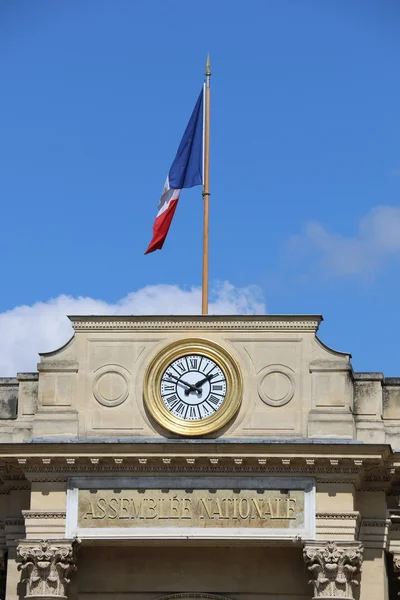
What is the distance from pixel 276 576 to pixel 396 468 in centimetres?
377

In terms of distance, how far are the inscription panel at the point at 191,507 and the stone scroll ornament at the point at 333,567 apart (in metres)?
0.50

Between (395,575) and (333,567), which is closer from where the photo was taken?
(333,567)

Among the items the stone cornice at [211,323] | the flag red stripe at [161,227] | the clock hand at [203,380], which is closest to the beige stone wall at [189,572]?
the clock hand at [203,380]

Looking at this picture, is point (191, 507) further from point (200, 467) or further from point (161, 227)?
point (161, 227)

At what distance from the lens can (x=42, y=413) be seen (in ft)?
166

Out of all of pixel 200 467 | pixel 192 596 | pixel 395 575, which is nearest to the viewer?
pixel 200 467

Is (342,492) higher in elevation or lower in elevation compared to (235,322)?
lower

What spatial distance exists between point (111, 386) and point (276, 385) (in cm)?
391

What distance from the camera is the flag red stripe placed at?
53750mm

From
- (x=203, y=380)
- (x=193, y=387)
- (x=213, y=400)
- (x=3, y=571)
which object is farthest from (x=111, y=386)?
(x=3, y=571)

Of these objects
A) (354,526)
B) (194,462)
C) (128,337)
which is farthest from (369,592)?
(128,337)

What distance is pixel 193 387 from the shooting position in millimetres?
50375

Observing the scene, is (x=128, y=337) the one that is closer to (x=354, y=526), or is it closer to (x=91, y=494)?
(x=91, y=494)

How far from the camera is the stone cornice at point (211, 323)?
50688 millimetres
